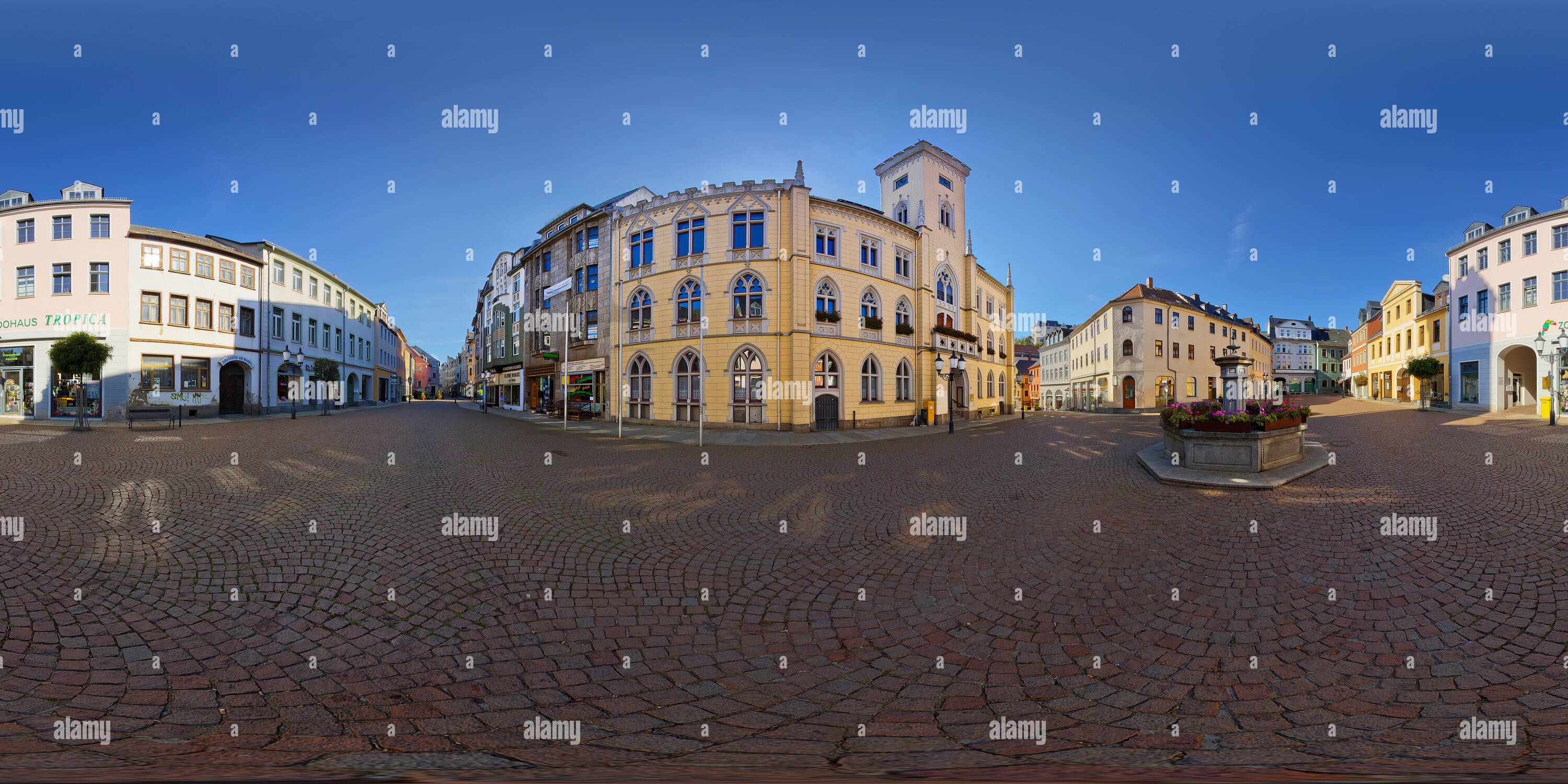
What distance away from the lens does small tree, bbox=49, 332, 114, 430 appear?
71.6 feet

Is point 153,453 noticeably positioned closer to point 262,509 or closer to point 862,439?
point 262,509

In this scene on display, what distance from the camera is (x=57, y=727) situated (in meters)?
2.91

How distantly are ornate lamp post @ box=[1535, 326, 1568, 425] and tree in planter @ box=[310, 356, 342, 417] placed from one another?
6329cm

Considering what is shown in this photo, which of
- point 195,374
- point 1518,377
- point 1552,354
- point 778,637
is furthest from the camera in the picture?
point 1518,377

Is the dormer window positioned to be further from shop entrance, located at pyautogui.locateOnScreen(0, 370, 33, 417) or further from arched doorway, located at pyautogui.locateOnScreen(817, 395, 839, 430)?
shop entrance, located at pyautogui.locateOnScreen(0, 370, 33, 417)

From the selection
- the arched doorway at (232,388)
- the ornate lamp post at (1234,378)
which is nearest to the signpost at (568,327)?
the arched doorway at (232,388)

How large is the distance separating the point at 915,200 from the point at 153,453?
102ft

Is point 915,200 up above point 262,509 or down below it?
above

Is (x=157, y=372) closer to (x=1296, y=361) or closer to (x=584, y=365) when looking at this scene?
(x=584, y=365)

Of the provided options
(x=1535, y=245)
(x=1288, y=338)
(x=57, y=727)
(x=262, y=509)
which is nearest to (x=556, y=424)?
(x=262, y=509)

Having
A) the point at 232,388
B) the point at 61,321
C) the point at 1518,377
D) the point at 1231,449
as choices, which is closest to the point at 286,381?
the point at 232,388

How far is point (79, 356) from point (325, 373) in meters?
15.2

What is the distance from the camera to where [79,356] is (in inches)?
865

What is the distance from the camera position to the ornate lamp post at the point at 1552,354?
24.1 metres
